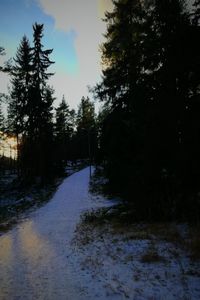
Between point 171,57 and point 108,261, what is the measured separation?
8346 millimetres

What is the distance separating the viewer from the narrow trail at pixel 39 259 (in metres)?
6.36

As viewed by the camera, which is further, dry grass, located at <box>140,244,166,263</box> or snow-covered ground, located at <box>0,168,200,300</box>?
dry grass, located at <box>140,244,166,263</box>

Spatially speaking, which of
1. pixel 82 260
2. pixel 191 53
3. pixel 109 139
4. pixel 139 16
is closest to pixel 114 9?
pixel 139 16

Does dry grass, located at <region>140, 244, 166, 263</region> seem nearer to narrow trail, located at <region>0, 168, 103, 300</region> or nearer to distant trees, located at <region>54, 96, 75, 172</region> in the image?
narrow trail, located at <region>0, 168, 103, 300</region>

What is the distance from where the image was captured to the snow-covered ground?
20.2 ft

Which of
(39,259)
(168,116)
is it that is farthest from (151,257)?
(168,116)

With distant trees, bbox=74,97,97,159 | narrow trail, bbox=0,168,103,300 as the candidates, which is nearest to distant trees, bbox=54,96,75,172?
distant trees, bbox=74,97,97,159

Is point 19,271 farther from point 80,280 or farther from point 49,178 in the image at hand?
point 49,178

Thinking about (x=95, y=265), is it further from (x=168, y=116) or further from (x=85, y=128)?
(x=85, y=128)

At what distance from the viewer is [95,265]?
25.2 ft

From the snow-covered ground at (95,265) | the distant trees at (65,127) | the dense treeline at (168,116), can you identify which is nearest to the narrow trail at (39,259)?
the snow-covered ground at (95,265)

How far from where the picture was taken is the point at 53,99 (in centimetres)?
3719

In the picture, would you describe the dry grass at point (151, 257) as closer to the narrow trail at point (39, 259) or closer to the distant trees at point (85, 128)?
the narrow trail at point (39, 259)

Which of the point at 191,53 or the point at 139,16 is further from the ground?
the point at 139,16
